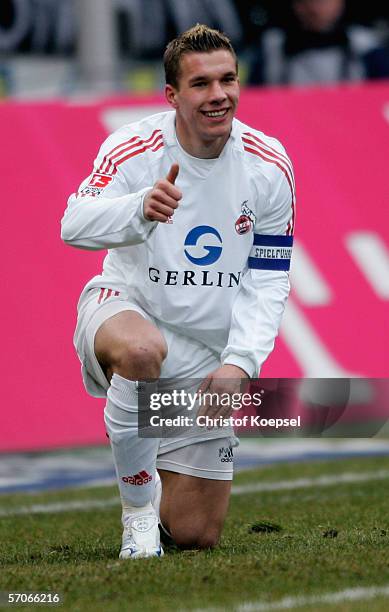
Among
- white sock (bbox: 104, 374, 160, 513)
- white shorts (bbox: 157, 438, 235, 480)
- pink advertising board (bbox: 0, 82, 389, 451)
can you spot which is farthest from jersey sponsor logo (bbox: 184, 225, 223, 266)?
pink advertising board (bbox: 0, 82, 389, 451)

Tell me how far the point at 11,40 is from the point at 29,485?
23.4 ft

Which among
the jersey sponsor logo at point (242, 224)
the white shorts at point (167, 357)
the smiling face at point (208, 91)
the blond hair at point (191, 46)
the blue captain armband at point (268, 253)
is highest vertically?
the blond hair at point (191, 46)

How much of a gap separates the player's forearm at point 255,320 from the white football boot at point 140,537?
0.69 m

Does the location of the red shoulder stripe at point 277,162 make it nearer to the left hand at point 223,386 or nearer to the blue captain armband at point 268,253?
the blue captain armband at point 268,253

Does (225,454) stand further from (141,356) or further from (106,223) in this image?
(106,223)

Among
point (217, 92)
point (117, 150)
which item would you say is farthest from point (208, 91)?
point (117, 150)

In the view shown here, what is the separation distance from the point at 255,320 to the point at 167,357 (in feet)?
1.50

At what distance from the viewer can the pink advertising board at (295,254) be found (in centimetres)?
949

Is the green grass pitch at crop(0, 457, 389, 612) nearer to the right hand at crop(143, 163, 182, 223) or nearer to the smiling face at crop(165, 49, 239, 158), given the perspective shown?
the right hand at crop(143, 163, 182, 223)

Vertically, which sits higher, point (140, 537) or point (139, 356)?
point (139, 356)

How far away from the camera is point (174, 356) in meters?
6.09

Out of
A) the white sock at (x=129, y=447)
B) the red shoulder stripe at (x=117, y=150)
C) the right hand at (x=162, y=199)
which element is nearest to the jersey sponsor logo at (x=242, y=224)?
the red shoulder stripe at (x=117, y=150)

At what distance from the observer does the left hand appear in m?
5.54

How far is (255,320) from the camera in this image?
5.82 metres
